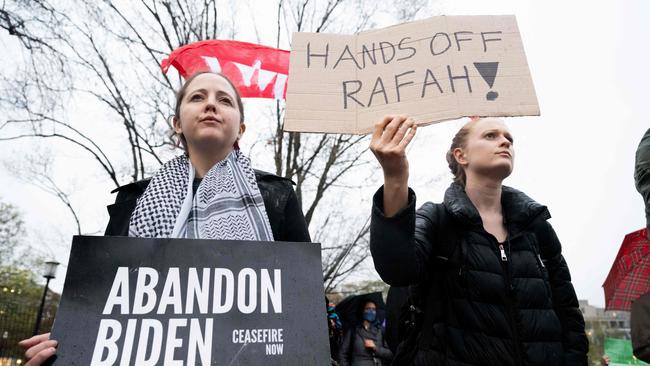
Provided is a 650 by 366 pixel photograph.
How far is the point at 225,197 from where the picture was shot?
1.58m

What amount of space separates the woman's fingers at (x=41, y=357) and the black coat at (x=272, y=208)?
67 centimetres

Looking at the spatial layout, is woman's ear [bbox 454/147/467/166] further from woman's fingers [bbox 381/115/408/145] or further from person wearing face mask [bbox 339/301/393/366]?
person wearing face mask [bbox 339/301/393/366]

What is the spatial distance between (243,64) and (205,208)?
16.1 ft

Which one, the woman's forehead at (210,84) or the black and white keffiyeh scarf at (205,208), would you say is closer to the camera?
the black and white keffiyeh scarf at (205,208)

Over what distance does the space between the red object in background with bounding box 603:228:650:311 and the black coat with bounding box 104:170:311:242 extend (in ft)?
10.5

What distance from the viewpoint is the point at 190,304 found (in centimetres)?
107

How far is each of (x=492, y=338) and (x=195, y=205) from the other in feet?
4.04

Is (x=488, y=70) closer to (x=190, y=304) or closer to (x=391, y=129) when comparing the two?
(x=391, y=129)

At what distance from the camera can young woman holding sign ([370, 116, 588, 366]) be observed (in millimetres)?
1471

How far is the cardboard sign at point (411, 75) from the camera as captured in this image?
1525mm

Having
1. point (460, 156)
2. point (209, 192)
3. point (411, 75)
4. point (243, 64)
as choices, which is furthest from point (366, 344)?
point (411, 75)

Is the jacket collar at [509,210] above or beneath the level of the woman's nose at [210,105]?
beneath

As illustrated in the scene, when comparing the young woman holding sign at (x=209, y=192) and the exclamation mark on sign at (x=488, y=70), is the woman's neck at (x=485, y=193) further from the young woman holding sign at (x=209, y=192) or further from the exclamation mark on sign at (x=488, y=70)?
the young woman holding sign at (x=209, y=192)

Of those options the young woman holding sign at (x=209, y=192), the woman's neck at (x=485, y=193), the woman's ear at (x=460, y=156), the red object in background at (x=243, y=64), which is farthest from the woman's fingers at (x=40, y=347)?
the red object in background at (x=243, y=64)
